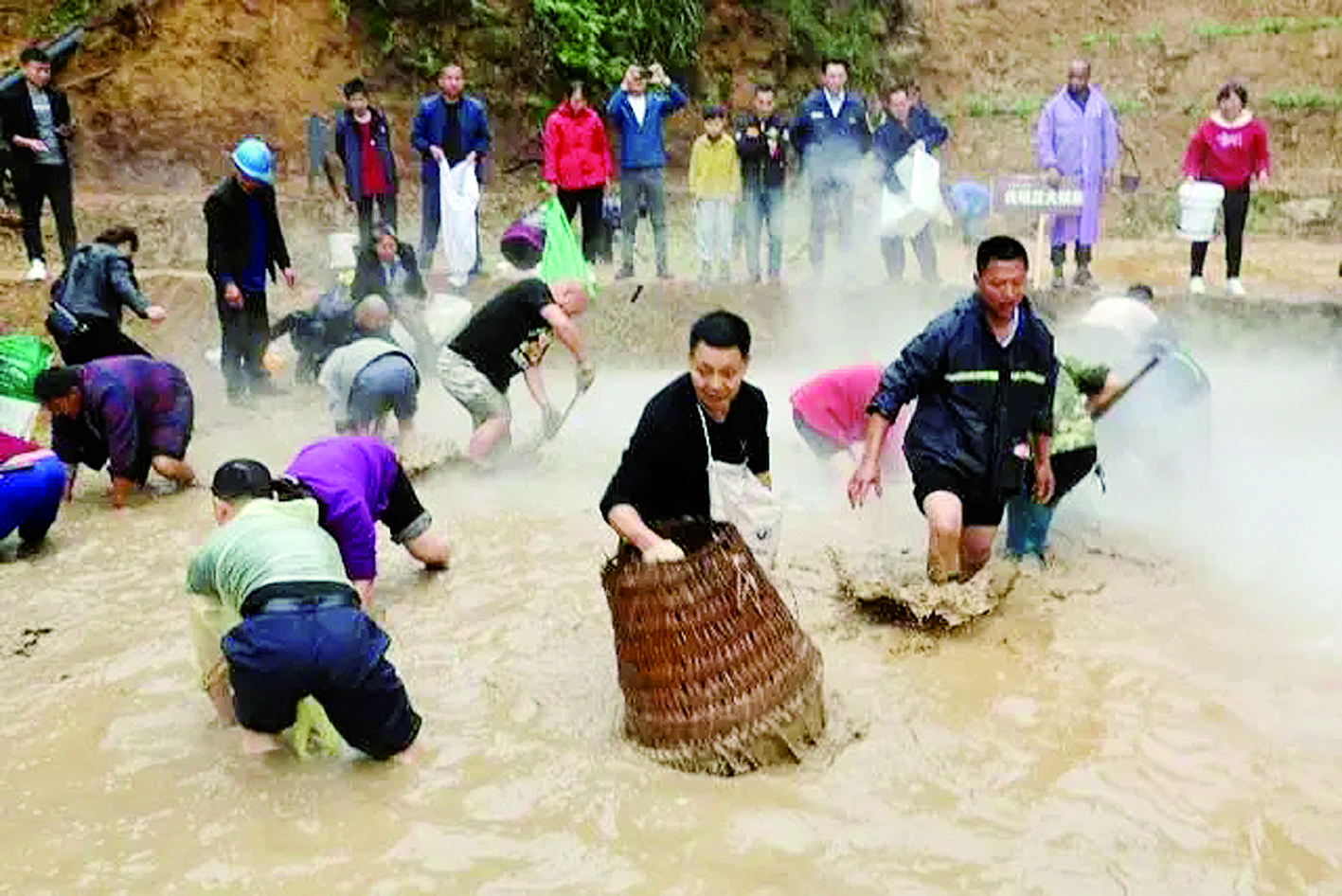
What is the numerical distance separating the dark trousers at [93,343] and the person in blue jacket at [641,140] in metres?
4.39

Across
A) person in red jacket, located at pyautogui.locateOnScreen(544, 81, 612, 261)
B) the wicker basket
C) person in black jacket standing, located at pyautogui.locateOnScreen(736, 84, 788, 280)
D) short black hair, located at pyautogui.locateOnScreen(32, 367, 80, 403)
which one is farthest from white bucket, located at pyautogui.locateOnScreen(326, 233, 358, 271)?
Answer: the wicker basket

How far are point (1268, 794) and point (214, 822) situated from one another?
131 inches

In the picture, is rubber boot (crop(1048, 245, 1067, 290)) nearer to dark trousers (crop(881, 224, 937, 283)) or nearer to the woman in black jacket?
dark trousers (crop(881, 224, 937, 283))

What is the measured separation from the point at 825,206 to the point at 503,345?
15.2 feet

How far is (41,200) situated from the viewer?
35.3ft

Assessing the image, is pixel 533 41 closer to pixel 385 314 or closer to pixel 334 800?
pixel 385 314

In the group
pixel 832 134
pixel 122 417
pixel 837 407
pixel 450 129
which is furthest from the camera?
pixel 450 129

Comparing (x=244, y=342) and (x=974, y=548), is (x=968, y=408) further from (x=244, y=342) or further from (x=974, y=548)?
(x=244, y=342)

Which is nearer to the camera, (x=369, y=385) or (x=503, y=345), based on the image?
(x=503, y=345)

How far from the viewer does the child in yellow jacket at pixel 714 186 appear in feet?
36.0

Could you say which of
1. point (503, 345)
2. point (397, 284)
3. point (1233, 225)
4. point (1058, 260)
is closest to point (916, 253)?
point (1058, 260)

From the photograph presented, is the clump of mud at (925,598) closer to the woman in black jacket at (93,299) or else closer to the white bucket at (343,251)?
the woman in black jacket at (93,299)

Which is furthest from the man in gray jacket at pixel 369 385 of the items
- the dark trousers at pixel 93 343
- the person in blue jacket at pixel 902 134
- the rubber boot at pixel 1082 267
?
the rubber boot at pixel 1082 267

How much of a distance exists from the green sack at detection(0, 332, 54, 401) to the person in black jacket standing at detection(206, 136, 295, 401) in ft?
5.23
